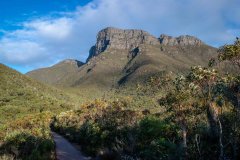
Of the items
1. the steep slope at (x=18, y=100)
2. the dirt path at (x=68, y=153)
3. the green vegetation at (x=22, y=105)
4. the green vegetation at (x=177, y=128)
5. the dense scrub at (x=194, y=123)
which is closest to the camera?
the dense scrub at (x=194, y=123)

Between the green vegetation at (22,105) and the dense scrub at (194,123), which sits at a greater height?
the green vegetation at (22,105)

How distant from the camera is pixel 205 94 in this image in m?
13.9

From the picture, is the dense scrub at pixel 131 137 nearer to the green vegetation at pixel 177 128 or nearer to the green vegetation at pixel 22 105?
the green vegetation at pixel 177 128

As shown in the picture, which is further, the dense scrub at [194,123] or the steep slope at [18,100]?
the steep slope at [18,100]

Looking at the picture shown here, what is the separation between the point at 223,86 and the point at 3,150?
1276cm

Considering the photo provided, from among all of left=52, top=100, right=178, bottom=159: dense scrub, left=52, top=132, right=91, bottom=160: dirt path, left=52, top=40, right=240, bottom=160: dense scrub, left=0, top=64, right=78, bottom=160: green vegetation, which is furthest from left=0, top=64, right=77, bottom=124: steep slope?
left=52, top=40, right=240, bottom=160: dense scrub

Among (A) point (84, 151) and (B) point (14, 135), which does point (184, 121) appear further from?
(B) point (14, 135)

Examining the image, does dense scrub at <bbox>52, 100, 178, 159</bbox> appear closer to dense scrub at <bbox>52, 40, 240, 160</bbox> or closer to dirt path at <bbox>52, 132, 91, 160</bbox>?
dense scrub at <bbox>52, 40, 240, 160</bbox>

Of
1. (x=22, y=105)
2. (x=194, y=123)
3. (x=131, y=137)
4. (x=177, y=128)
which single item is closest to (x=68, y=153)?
(x=131, y=137)

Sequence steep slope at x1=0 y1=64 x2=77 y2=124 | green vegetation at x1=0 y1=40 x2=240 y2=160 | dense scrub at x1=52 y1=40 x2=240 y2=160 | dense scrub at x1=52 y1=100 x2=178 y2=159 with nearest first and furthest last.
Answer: dense scrub at x1=52 y1=40 x2=240 y2=160 → green vegetation at x1=0 y1=40 x2=240 y2=160 → dense scrub at x1=52 y1=100 x2=178 y2=159 → steep slope at x1=0 y1=64 x2=77 y2=124

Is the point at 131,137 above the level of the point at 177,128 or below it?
below

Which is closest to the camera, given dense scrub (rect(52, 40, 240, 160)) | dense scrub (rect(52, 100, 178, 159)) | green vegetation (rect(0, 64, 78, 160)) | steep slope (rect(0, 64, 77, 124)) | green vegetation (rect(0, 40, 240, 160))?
dense scrub (rect(52, 40, 240, 160))

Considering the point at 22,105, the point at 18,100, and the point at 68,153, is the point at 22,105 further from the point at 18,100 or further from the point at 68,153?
the point at 68,153

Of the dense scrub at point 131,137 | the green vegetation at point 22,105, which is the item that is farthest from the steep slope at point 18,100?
the dense scrub at point 131,137
